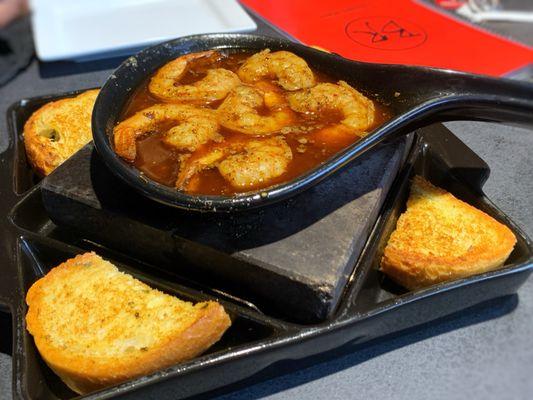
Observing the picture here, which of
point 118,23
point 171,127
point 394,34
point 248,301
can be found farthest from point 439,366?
point 118,23

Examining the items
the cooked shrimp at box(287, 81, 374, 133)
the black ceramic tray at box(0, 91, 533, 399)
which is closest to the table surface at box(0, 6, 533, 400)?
the black ceramic tray at box(0, 91, 533, 399)

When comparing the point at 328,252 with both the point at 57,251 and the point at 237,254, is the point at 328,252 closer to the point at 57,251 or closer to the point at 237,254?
the point at 237,254

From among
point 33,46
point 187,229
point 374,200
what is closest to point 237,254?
point 187,229

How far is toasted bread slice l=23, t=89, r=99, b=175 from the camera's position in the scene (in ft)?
6.35

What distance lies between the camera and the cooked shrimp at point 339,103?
156 centimetres

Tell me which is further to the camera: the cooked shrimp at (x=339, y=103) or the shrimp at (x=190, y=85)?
the shrimp at (x=190, y=85)

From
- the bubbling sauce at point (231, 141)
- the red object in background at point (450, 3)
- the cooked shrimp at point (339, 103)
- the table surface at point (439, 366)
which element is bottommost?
the table surface at point (439, 366)

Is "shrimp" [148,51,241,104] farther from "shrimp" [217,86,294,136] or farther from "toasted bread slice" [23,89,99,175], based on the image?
"toasted bread slice" [23,89,99,175]

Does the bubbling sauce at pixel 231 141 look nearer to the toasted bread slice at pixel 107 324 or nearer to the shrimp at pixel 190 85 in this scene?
the shrimp at pixel 190 85

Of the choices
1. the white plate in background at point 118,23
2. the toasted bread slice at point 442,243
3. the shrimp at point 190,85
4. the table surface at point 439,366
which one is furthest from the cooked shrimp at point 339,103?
the white plate in background at point 118,23

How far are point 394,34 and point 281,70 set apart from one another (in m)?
1.78

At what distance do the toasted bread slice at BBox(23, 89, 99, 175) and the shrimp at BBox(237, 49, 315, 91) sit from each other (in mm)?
705

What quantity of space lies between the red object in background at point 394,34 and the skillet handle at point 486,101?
152cm

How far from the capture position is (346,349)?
4.85 feet
